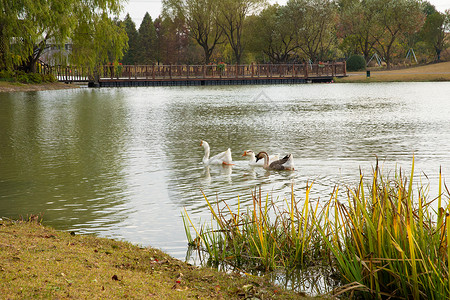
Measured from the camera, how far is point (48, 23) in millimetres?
32469

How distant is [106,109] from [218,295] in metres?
22.4

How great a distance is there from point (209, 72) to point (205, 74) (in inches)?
51.4

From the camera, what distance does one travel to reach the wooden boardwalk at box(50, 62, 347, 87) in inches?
2009

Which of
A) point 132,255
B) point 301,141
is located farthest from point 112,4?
point 132,255

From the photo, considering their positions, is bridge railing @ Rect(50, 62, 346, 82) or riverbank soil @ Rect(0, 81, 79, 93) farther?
bridge railing @ Rect(50, 62, 346, 82)

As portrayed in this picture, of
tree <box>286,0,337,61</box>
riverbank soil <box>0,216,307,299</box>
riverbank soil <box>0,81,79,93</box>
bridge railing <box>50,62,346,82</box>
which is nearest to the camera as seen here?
riverbank soil <box>0,216,307,299</box>

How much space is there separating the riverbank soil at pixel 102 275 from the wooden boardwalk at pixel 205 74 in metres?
46.0

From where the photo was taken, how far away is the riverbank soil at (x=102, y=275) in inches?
151

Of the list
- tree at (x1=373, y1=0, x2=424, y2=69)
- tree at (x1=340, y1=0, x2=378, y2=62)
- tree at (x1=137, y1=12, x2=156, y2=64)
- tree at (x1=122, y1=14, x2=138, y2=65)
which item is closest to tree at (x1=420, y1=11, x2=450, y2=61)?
tree at (x1=373, y1=0, x2=424, y2=69)

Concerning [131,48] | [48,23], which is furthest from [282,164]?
[131,48]

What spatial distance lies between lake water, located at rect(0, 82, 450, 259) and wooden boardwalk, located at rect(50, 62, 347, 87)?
89.1 ft

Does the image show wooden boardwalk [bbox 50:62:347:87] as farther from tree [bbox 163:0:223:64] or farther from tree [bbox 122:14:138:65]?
tree [bbox 122:14:138:65]

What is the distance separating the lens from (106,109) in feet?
84.3

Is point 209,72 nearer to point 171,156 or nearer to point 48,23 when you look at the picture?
point 48,23
